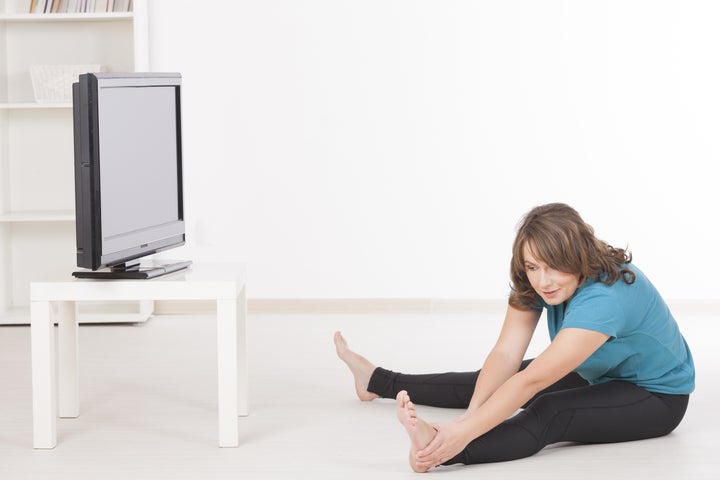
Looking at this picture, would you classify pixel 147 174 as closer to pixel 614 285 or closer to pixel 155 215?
pixel 155 215

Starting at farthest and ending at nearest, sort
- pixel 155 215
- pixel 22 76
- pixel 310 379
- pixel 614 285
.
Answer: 1. pixel 22 76
2. pixel 310 379
3. pixel 155 215
4. pixel 614 285

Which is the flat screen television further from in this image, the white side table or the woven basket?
the woven basket

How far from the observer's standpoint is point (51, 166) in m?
→ 4.53

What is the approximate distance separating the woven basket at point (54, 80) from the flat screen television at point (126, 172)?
159cm

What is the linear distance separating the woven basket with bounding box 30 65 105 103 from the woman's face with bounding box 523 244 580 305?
2.54 meters

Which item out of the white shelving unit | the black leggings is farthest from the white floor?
the white shelving unit

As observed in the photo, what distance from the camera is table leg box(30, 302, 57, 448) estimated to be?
2465mm

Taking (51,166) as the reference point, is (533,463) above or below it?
below

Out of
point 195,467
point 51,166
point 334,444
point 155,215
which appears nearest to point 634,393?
point 334,444

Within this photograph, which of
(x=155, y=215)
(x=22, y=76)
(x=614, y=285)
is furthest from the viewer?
(x=22, y=76)

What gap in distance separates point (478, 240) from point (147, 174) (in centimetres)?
220

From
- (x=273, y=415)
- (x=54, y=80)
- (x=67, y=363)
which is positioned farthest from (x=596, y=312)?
(x=54, y=80)

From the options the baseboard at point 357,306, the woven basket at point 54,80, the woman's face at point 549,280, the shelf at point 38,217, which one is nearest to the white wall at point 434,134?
the baseboard at point 357,306

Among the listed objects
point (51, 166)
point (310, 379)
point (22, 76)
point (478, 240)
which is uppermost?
point (22, 76)
